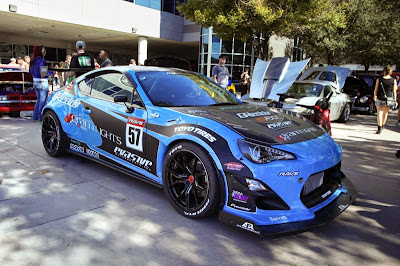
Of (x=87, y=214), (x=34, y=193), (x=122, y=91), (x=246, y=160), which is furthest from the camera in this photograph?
(x=122, y=91)

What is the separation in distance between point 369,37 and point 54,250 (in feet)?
76.3

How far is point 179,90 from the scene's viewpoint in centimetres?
406

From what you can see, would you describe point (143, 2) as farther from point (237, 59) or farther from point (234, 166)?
point (234, 166)

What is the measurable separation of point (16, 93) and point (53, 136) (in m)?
5.07

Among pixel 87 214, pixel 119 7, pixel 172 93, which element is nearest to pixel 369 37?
pixel 119 7

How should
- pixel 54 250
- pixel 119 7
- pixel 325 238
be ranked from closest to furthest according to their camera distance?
pixel 54 250, pixel 325 238, pixel 119 7

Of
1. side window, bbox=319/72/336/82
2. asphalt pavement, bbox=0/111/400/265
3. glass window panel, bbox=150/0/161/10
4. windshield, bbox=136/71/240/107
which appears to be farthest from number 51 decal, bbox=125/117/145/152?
glass window panel, bbox=150/0/161/10

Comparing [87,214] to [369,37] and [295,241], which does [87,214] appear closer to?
[295,241]

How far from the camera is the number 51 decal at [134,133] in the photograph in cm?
367

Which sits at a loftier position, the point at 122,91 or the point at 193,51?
the point at 193,51

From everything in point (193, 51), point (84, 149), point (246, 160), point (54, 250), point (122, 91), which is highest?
point (193, 51)

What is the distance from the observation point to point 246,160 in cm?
287

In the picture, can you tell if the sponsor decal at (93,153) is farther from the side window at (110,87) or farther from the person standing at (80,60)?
the person standing at (80,60)

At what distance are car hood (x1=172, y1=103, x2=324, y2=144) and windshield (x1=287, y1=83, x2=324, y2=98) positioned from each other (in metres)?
6.02
